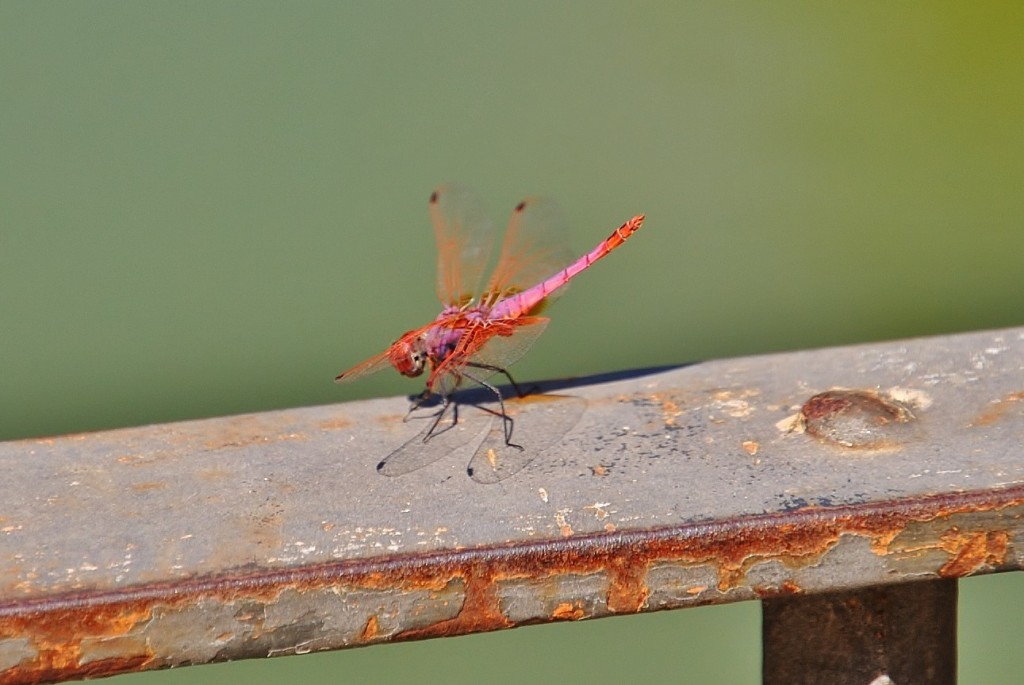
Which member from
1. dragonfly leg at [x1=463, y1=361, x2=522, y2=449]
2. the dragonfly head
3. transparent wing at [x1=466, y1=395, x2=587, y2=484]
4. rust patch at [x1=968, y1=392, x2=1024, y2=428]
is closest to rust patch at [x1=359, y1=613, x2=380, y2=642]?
transparent wing at [x1=466, y1=395, x2=587, y2=484]

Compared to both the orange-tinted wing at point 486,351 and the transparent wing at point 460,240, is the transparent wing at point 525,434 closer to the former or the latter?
the orange-tinted wing at point 486,351

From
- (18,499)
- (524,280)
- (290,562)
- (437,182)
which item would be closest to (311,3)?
(437,182)

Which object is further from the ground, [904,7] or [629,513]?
[904,7]

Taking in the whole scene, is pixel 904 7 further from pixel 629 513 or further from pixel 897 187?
pixel 629 513

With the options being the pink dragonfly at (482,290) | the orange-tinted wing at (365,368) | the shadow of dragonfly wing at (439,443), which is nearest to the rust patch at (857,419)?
the shadow of dragonfly wing at (439,443)

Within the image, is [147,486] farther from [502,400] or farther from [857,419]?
[857,419]

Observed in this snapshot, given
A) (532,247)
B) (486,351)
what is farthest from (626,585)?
(532,247)
